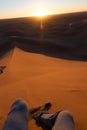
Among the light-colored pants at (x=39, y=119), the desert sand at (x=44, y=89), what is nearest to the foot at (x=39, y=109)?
the desert sand at (x=44, y=89)

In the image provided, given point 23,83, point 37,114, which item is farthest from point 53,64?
point 37,114

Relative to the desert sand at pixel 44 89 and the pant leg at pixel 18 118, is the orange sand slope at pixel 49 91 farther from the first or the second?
the pant leg at pixel 18 118

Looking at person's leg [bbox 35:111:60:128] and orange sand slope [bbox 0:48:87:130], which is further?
orange sand slope [bbox 0:48:87:130]

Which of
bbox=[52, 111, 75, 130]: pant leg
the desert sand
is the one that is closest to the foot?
the desert sand

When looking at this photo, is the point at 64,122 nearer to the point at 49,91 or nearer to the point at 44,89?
the point at 49,91

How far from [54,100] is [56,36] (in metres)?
13.0

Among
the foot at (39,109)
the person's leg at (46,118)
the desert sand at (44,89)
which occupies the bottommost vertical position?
the desert sand at (44,89)

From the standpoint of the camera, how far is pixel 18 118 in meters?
3.70

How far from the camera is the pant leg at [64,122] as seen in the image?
3.34m

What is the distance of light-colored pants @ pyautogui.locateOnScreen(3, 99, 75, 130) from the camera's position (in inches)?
134

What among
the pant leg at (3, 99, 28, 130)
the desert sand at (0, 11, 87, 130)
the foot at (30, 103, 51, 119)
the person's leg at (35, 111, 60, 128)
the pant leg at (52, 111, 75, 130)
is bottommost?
the desert sand at (0, 11, 87, 130)

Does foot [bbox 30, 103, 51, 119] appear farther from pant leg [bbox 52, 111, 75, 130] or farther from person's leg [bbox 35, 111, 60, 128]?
pant leg [bbox 52, 111, 75, 130]

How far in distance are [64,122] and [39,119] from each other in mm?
728

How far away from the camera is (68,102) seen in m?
4.86
